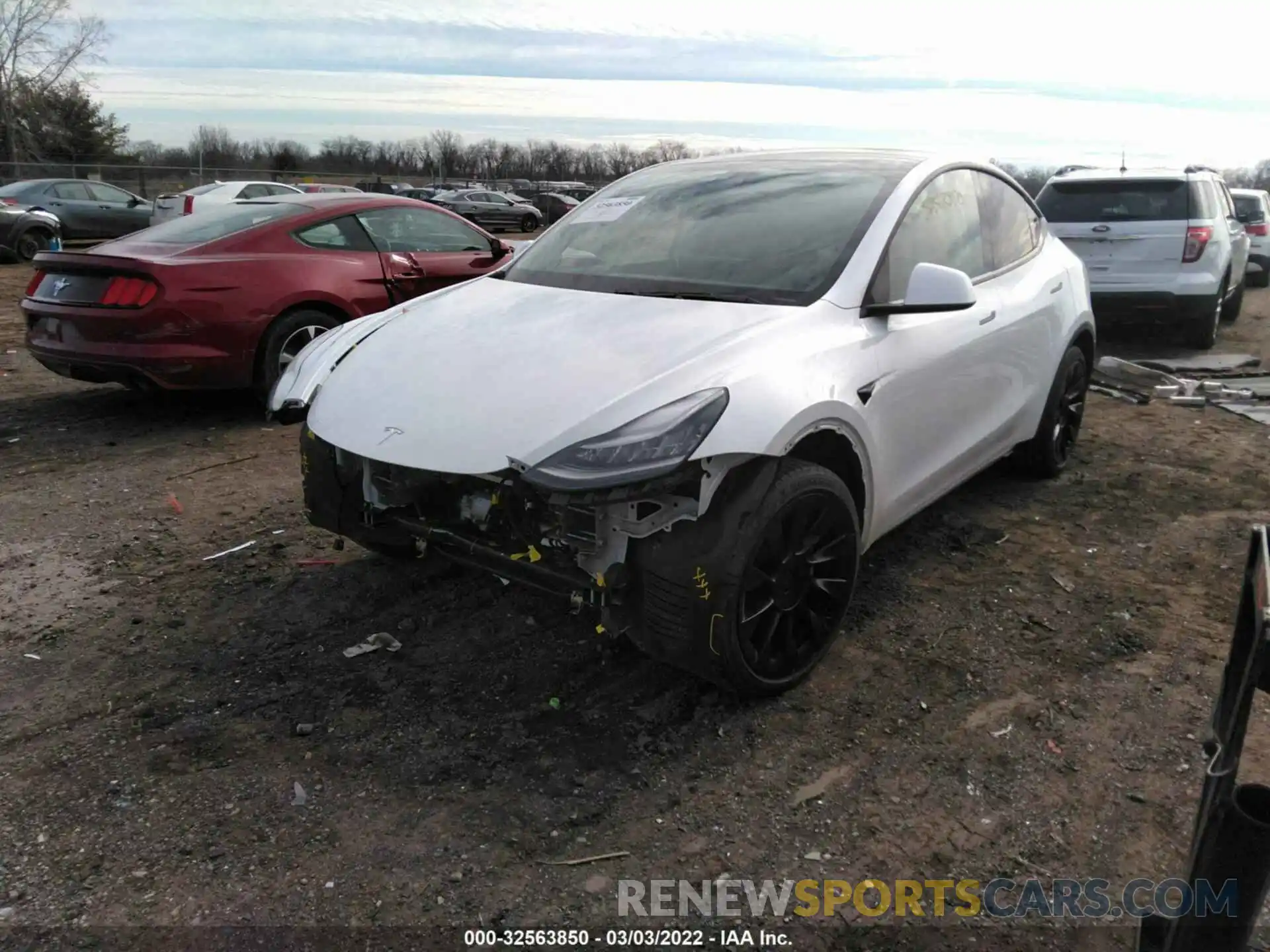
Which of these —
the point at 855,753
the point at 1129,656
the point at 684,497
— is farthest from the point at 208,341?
the point at 1129,656

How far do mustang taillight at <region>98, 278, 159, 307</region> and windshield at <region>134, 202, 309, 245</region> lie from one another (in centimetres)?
58

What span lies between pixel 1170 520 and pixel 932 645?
2.02m

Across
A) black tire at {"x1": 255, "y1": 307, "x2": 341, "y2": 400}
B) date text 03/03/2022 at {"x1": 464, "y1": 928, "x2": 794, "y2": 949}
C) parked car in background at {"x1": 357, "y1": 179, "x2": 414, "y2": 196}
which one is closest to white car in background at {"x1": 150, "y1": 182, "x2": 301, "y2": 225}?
black tire at {"x1": 255, "y1": 307, "x2": 341, "y2": 400}

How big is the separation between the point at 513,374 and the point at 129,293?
4000 mm

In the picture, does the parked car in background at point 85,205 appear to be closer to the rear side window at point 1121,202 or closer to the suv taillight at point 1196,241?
the rear side window at point 1121,202

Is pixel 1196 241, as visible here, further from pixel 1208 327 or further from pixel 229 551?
pixel 229 551

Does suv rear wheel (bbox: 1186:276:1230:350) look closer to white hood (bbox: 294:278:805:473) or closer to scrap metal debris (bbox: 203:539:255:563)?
white hood (bbox: 294:278:805:473)

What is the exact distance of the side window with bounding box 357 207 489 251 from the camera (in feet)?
23.2

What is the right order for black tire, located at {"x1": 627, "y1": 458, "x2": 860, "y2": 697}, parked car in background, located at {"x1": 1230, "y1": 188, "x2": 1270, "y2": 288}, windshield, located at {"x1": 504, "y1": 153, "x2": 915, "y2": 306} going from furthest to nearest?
parked car in background, located at {"x1": 1230, "y1": 188, "x2": 1270, "y2": 288}
windshield, located at {"x1": 504, "y1": 153, "x2": 915, "y2": 306}
black tire, located at {"x1": 627, "y1": 458, "x2": 860, "y2": 697}

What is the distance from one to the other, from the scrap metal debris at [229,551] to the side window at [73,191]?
18.9m

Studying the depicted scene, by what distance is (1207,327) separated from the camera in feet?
31.0

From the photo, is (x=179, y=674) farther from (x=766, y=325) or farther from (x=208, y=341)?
(x=208, y=341)

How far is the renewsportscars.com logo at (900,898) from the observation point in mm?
2293

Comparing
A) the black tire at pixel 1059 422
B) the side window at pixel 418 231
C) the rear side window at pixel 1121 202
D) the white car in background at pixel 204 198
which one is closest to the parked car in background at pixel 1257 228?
the rear side window at pixel 1121 202
